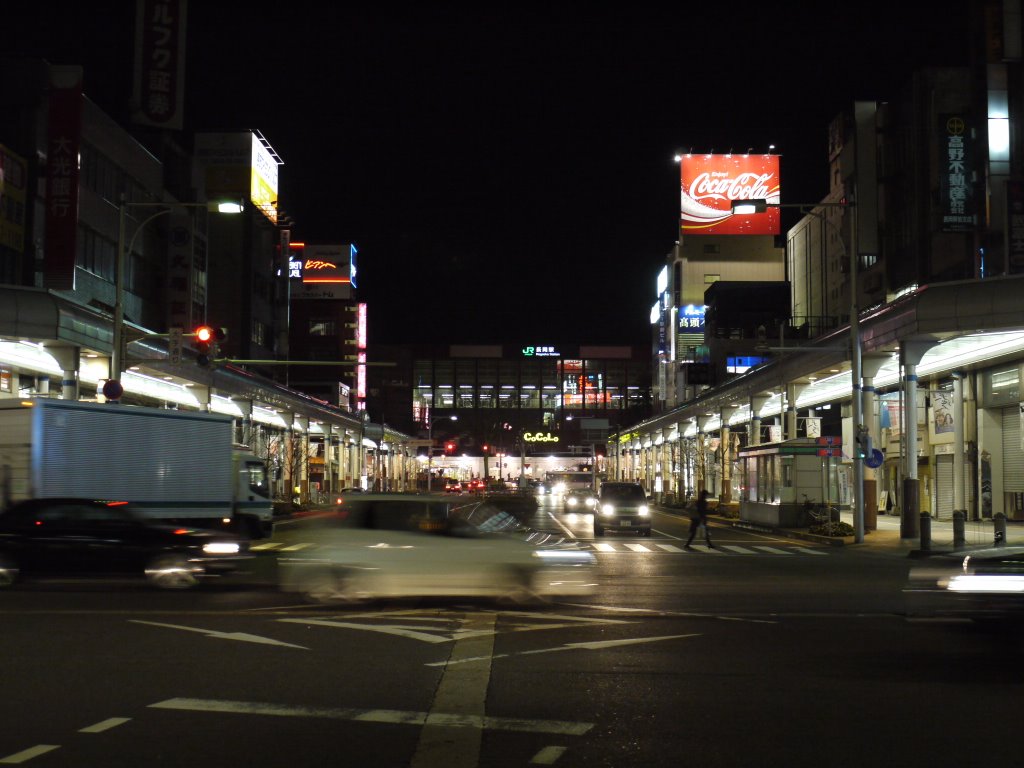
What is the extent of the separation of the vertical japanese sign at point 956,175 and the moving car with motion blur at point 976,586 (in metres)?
38.8

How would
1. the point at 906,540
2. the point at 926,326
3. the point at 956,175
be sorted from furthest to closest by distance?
the point at 956,175
the point at 906,540
the point at 926,326

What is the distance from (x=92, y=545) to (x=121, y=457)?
21.6ft

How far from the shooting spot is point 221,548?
59.7 ft

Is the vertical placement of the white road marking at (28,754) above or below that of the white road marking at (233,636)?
above

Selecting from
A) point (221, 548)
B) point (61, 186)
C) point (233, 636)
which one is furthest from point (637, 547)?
point (61, 186)

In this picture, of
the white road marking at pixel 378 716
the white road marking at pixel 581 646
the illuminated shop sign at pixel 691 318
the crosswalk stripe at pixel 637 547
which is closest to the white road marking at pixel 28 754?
the white road marking at pixel 378 716

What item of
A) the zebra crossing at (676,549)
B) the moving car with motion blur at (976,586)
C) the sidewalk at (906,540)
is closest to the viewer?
the moving car with motion blur at (976,586)

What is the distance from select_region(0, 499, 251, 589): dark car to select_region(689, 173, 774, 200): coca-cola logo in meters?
90.4

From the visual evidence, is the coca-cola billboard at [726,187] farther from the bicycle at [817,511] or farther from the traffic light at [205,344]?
the traffic light at [205,344]

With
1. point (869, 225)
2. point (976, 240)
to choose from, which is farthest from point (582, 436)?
point (976, 240)

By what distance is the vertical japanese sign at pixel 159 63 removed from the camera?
5684 cm

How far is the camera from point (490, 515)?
17438 mm

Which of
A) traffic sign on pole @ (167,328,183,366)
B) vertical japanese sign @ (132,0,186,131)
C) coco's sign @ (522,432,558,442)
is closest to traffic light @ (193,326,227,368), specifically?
Answer: traffic sign on pole @ (167,328,183,366)

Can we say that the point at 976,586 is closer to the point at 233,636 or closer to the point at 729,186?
the point at 233,636
